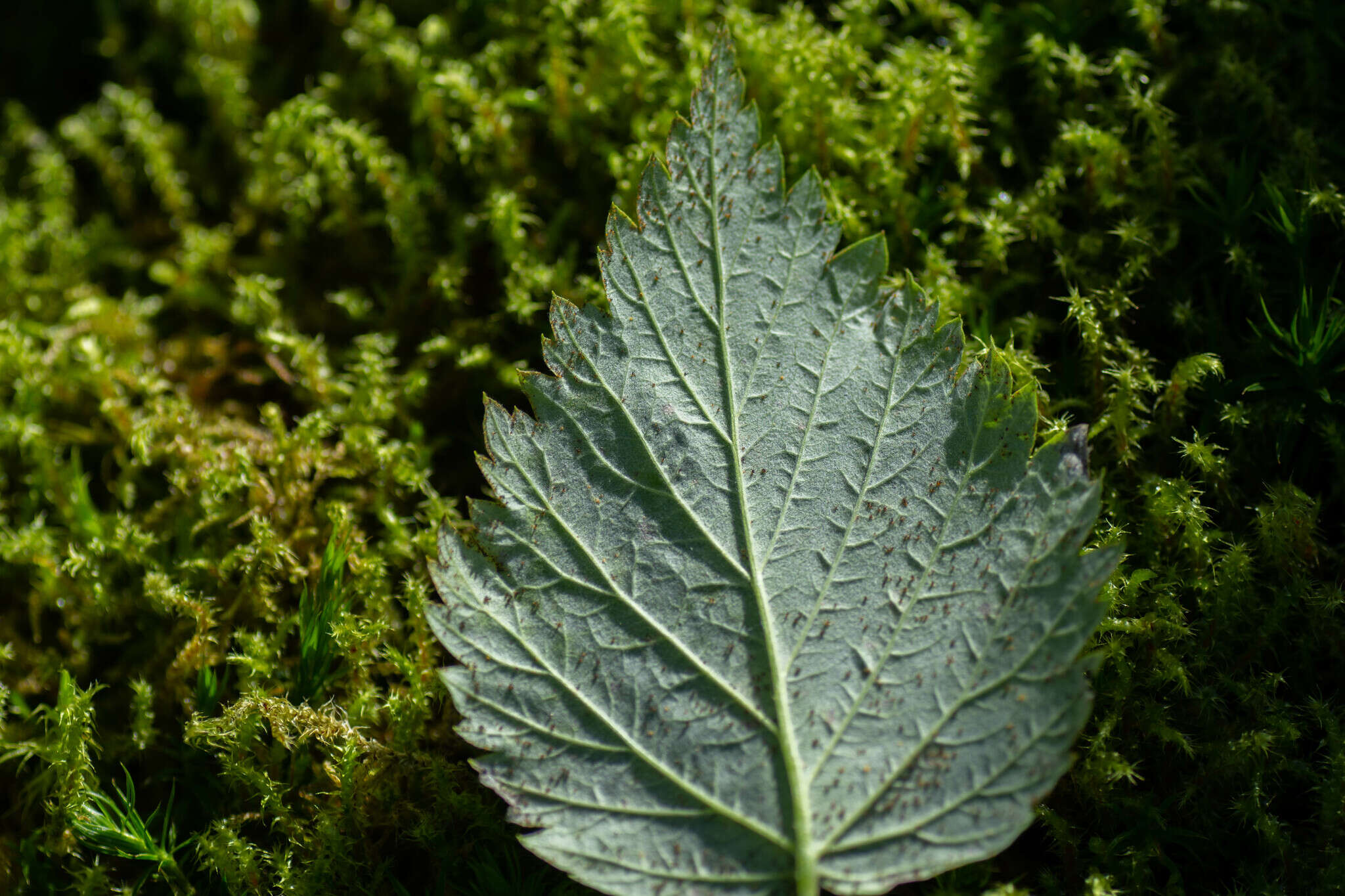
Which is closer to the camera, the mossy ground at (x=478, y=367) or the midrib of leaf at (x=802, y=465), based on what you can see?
the midrib of leaf at (x=802, y=465)

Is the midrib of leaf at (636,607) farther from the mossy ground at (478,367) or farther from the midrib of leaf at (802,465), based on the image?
the mossy ground at (478,367)

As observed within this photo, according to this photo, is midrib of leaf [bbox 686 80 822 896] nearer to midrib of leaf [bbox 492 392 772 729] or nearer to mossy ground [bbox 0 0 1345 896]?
midrib of leaf [bbox 492 392 772 729]

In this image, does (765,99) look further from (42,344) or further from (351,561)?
(42,344)

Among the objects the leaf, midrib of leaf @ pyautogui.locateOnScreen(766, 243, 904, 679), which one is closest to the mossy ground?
the leaf

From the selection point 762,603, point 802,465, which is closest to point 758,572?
point 762,603

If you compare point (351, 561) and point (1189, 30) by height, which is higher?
point (1189, 30)

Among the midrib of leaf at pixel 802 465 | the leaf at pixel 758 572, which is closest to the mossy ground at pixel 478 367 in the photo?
the leaf at pixel 758 572

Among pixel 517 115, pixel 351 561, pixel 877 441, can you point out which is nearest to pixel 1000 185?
pixel 877 441
